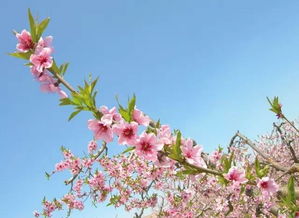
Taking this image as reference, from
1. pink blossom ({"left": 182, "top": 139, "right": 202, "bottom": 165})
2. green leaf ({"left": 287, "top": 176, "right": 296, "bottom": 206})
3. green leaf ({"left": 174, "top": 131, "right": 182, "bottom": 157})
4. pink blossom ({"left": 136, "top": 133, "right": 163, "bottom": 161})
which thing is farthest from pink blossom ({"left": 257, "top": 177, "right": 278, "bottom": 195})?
pink blossom ({"left": 136, "top": 133, "right": 163, "bottom": 161})

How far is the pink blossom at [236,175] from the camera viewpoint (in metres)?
3.77

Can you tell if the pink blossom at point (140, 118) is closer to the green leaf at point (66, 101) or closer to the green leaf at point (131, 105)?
the green leaf at point (131, 105)

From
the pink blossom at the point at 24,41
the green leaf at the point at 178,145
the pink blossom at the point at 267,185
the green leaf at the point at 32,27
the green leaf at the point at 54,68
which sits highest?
the green leaf at the point at 32,27

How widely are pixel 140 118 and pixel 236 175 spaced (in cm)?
119

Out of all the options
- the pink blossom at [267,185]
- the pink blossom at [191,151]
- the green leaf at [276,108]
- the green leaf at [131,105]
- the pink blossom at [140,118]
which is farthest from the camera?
the green leaf at [276,108]

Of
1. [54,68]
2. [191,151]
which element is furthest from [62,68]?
[191,151]

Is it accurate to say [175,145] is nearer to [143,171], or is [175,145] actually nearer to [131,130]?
[131,130]

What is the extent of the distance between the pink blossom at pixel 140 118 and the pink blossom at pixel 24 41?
3.93ft

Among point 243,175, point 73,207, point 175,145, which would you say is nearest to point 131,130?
point 175,145

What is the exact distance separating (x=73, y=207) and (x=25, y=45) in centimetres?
943

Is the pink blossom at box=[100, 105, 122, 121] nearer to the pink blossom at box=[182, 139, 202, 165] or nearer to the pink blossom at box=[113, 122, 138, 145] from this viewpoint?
the pink blossom at box=[113, 122, 138, 145]

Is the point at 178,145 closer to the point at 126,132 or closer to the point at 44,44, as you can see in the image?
the point at 126,132

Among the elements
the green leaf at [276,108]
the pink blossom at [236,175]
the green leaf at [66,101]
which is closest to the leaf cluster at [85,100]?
the green leaf at [66,101]

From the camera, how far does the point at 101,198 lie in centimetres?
1071
